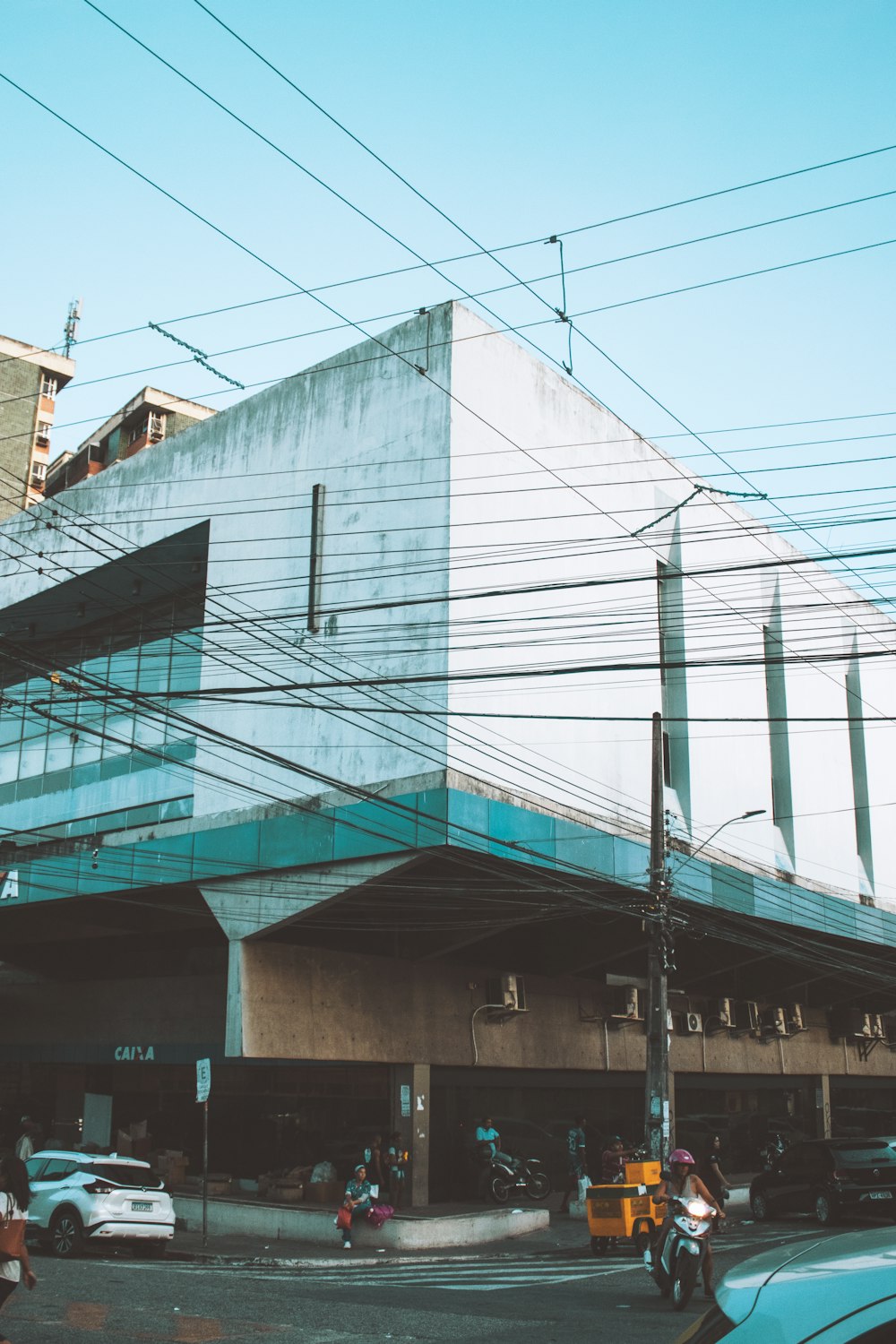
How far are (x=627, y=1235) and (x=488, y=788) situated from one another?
832cm

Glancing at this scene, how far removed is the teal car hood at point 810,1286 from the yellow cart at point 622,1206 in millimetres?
17341

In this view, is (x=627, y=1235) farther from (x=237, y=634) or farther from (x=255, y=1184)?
(x=237, y=634)

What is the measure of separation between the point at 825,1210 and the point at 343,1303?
14358 mm

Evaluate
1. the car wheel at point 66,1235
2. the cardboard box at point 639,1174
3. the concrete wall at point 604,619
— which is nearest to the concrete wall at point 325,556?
the concrete wall at point 604,619

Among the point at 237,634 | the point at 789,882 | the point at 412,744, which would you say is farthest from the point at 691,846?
the point at 237,634

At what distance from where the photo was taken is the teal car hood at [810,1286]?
9.53ft

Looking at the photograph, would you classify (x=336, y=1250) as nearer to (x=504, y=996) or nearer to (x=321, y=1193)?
(x=321, y=1193)

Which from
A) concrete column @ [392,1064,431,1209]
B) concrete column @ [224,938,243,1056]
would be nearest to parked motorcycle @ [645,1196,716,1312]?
concrete column @ [224,938,243,1056]

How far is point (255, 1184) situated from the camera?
94.1ft

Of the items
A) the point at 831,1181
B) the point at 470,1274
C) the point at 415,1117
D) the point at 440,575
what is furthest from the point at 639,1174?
the point at 440,575

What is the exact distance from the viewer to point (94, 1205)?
728 inches

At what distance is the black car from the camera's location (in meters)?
23.4

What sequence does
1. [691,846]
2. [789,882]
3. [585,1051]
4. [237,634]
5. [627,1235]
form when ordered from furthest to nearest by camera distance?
[789,882] → [585,1051] → [691,846] → [237,634] → [627,1235]

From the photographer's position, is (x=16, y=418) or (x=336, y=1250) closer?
(x=336, y=1250)
